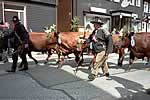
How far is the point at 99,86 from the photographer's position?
8.66 metres

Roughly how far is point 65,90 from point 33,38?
4.90 m

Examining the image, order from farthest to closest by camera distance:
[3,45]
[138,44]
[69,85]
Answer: [3,45], [138,44], [69,85]

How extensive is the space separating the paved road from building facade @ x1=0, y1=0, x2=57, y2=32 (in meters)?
8.01

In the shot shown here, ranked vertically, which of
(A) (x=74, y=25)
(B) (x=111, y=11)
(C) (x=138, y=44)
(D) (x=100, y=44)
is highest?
(B) (x=111, y=11)

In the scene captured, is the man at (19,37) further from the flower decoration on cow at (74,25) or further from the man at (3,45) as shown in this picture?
the flower decoration on cow at (74,25)

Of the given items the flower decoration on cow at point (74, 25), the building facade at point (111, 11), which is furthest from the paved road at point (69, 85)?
the building facade at point (111, 11)

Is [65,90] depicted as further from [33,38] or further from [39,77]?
[33,38]

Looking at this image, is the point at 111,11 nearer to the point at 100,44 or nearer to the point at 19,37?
the point at 19,37

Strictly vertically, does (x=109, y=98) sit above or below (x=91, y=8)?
below

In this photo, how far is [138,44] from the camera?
11.3 metres

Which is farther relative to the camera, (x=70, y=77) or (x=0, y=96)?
(x=70, y=77)

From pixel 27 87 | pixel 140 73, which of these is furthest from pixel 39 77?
pixel 140 73

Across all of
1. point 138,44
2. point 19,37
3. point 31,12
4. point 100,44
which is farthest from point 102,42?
point 31,12

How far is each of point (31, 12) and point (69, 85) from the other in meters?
12.5
